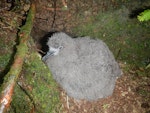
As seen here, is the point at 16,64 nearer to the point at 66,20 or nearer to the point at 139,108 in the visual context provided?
the point at 66,20

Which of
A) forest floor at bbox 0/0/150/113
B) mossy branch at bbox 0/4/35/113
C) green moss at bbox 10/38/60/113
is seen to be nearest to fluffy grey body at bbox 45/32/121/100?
forest floor at bbox 0/0/150/113

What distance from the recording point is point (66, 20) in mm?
5219

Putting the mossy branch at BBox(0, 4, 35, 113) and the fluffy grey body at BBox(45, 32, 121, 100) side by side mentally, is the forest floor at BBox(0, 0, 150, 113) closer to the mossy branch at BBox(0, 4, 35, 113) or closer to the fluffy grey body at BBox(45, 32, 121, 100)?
the fluffy grey body at BBox(45, 32, 121, 100)

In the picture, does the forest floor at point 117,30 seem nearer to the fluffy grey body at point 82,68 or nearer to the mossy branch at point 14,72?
the fluffy grey body at point 82,68

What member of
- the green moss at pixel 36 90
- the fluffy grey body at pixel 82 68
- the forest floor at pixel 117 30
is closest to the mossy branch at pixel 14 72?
the green moss at pixel 36 90

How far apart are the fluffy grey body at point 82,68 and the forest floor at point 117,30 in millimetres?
383

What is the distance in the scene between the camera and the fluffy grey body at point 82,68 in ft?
14.1

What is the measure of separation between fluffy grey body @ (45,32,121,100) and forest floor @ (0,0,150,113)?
0.38 meters

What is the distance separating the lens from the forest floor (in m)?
4.80

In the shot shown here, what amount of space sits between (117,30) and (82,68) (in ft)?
5.07

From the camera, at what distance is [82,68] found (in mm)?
4340

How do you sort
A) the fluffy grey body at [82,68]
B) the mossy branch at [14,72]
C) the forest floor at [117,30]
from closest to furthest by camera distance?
the mossy branch at [14,72] → the fluffy grey body at [82,68] → the forest floor at [117,30]

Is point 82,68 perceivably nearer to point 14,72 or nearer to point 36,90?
point 36,90

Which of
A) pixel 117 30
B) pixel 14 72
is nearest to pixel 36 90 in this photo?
pixel 14 72
